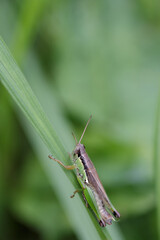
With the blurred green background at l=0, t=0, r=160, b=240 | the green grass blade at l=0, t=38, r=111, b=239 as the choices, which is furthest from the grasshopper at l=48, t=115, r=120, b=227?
the blurred green background at l=0, t=0, r=160, b=240

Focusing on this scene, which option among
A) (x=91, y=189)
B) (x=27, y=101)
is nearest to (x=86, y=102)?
(x=91, y=189)

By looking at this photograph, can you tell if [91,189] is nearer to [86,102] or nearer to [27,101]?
[27,101]

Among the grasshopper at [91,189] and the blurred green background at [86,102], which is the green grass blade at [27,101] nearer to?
the grasshopper at [91,189]

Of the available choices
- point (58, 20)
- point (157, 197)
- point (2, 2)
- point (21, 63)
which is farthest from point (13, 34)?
point (157, 197)

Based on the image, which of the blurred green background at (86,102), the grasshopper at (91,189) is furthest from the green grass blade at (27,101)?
the blurred green background at (86,102)

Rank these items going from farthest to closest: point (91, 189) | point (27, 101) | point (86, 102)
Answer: point (86, 102) → point (91, 189) → point (27, 101)

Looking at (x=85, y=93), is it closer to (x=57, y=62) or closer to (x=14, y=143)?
(x=57, y=62)
